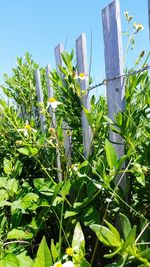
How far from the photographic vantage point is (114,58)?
1.37m

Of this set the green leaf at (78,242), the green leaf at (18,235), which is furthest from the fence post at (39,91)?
the green leaf at (78,242)

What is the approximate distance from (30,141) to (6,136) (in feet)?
1.69

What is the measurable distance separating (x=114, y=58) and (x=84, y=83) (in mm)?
258

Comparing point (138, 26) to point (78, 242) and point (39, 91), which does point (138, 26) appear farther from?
point (39, 91)

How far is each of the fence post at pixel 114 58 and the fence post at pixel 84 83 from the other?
166 millimetres

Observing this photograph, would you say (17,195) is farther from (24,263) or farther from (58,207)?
(24,263)

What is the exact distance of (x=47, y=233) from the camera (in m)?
1.50

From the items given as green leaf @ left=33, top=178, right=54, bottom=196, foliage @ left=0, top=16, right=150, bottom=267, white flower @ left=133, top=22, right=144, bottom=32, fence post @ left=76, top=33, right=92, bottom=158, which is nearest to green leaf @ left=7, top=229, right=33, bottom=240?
foliage @ left=0, top=16, right=150, bottom=267

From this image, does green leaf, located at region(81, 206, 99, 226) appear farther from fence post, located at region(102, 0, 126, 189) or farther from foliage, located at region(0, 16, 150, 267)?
fence post, located at region(102, 0, 126, 189)

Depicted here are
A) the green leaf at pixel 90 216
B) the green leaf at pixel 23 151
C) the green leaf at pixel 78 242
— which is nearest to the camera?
the green leaf at pixel 78 242

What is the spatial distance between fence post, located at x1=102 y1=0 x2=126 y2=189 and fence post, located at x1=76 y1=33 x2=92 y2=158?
17 cm

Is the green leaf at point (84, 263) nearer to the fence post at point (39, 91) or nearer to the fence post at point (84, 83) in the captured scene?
the fence post at point (84, 83)

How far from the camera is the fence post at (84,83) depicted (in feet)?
5.05

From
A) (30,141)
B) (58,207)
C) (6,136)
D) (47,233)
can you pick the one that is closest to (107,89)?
(30,141)
